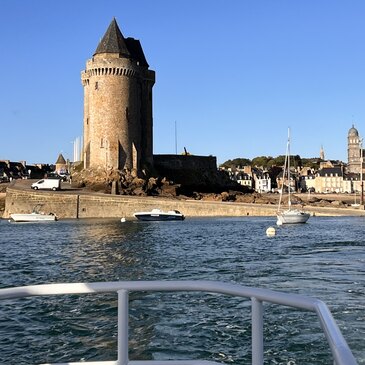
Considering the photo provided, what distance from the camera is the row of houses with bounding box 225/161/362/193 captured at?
119500 mm

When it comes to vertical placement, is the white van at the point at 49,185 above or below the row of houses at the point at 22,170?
below

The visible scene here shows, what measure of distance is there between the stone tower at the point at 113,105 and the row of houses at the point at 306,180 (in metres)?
53.5

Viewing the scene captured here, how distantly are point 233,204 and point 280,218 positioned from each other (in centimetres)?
1350

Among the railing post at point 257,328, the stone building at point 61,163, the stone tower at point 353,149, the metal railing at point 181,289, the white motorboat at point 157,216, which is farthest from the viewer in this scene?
the stone tower at point 353,149

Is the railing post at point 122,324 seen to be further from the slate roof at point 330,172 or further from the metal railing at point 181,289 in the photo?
the slate roof at point 330,172

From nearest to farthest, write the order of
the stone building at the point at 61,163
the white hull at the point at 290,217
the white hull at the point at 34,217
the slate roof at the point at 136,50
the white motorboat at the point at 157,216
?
the white hull at the point at 290,217 < the white motorboat at the point at 157,216 < the white hull at the point at 34,217 < the slate roof at the point at 136,50 < the stone building at the point at 61,163

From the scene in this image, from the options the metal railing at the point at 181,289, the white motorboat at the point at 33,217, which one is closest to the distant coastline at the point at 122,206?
the white motorboat at the point at 33,217

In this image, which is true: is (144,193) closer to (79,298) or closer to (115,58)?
(115,58)

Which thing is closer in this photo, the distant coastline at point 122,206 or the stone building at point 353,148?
the distant coastline at point 122,206

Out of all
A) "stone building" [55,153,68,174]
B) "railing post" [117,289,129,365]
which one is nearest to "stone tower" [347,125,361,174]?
"stone building" [55,153,68,174]

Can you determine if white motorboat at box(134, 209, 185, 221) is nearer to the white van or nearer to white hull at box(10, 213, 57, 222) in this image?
white hull at box(10, 213, 57, 222)

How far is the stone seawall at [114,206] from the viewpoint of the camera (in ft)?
184

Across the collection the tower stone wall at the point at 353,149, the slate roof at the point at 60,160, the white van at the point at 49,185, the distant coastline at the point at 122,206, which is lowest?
the distant coastline at the point at 122,206

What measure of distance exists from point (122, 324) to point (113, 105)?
62.9 metres
